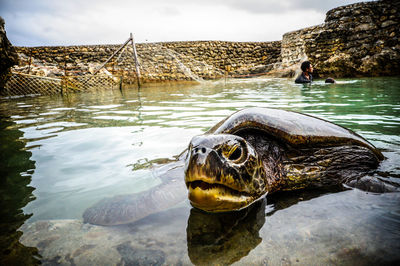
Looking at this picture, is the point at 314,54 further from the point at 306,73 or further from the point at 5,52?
the point at 5,52

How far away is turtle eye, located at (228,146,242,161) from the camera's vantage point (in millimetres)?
1400

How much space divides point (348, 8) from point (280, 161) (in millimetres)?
16454

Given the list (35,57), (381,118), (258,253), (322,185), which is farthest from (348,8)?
(35,57)

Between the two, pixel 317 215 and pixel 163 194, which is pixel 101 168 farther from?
pixel 317 215

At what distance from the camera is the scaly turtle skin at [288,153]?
57.8 inches

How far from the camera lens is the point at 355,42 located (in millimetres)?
13008

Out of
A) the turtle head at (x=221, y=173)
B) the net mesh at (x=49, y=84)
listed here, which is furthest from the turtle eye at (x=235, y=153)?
the net mesh at (x=49, y=84)

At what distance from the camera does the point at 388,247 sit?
106 cm

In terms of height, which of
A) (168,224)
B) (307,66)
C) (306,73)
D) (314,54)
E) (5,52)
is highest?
(314,54)

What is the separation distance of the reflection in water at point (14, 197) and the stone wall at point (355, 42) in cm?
1414

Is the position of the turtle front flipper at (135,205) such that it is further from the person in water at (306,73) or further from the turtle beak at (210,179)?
the person in water at (306,73)

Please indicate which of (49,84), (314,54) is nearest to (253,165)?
(49,84)

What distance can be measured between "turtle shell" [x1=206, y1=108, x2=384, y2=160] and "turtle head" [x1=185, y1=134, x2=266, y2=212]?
422mm

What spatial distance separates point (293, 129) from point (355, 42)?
1487 centimetres
